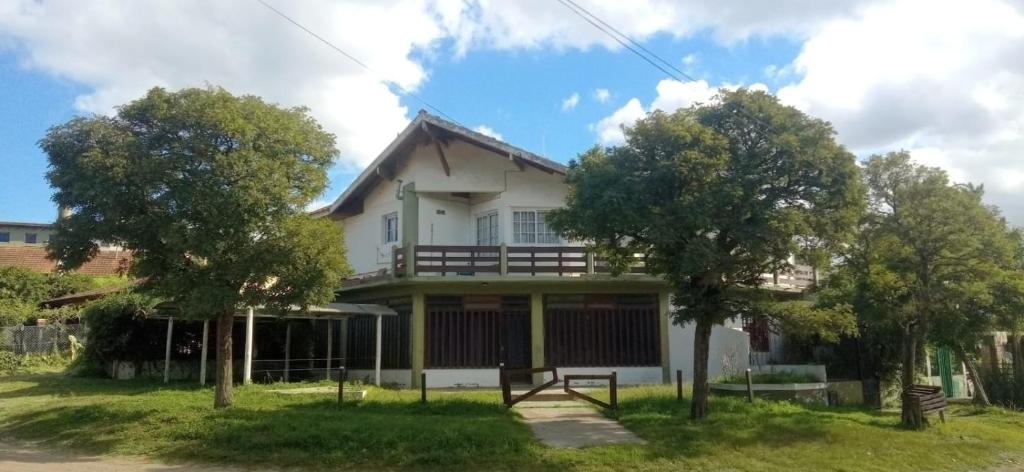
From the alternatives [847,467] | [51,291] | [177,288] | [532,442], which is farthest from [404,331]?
[51,291]

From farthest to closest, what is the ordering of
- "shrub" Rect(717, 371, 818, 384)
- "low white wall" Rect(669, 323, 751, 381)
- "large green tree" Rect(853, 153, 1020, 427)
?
"low white wall" Rect(669, 323, 751, 381) < "shrub" Rect(717, 371, 818, 384) < "large green tree" Rect(853, 153, 1020, 427)

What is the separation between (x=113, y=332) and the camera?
2416 centimetres

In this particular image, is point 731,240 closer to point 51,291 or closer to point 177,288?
point 177,288

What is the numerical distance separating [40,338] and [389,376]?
44.6 ft

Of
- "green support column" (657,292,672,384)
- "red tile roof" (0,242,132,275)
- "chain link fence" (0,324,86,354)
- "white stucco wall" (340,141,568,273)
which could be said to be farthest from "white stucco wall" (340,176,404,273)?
"red tile roof" (0,242,132,275)

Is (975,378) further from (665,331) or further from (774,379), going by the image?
(665,331)

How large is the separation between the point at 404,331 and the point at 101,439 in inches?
452

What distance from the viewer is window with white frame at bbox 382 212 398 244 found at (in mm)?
26375

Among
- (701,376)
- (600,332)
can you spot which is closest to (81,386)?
(600,332)

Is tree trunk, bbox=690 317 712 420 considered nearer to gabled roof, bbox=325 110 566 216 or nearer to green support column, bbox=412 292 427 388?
gabled roof, bbox=325 110 566 216

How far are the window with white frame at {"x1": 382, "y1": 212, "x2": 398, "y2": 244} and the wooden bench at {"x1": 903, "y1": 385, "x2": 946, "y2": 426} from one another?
16.1 m

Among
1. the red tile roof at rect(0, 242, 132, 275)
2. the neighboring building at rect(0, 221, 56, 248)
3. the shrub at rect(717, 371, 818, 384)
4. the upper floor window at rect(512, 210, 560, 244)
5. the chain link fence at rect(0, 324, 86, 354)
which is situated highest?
the neighboring building at rect(0, 221, 56, 248)

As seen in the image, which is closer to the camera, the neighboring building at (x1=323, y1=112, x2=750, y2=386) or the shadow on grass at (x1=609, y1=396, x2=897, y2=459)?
the shadow on grass at (x1=609, y1=396, x2=897, y2=459)

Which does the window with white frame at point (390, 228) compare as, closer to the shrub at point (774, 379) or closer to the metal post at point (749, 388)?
the shrub at point (774, 379)
